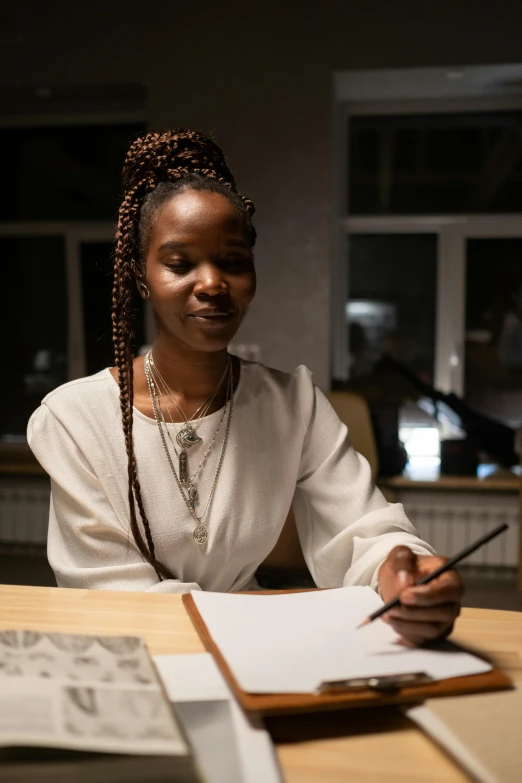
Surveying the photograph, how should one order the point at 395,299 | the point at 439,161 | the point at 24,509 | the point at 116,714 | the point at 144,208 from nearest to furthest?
the point at 116,714 → the point at 144,208 → the point at 24,509 → the point at 439,161 → the point at 395,299

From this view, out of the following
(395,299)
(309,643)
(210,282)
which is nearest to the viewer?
(309,643)

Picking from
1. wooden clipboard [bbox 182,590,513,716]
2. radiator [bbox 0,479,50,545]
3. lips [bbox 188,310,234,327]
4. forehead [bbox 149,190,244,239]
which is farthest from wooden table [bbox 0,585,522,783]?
radiator [bbox 0,479,50,545]

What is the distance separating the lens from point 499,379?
4117mm

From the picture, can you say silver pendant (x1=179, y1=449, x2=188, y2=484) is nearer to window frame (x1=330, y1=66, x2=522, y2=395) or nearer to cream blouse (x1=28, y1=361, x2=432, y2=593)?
cream blouse (x1=28, y1=361, x2=432, y2=593)

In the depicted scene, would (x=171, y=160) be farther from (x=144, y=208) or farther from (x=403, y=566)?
(x=403, y=566)

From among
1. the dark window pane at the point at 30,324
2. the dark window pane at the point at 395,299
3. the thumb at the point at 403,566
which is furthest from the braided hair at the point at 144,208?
the dark window pane at the point at 30,324

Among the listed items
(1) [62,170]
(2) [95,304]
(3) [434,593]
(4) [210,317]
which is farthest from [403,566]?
(1) [62,170]

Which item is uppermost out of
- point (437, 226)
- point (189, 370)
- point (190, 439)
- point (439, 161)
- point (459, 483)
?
point (439, 161)

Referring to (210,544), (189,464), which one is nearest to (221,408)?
(189,464)

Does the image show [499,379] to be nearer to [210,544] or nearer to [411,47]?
[411,47]

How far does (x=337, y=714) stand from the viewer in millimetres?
563

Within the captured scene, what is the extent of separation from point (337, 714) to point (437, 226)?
3838 millimetres

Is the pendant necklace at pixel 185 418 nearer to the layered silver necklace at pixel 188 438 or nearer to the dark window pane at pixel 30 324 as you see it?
the layered silver necklace at pixel 188 438

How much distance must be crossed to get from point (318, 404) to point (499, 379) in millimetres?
3187
